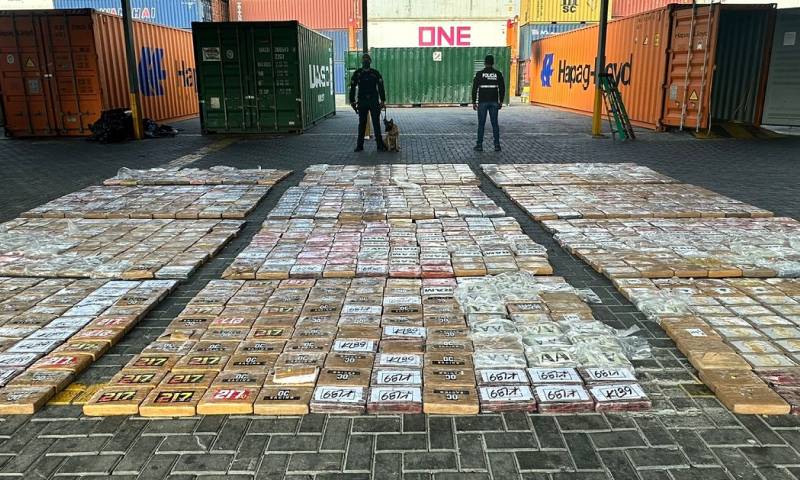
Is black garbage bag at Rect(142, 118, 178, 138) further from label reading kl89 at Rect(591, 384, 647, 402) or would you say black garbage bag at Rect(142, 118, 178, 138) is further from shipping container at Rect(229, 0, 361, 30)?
shipping container at Rect(229, 0, 361, 30)

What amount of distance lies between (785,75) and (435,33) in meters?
22.3

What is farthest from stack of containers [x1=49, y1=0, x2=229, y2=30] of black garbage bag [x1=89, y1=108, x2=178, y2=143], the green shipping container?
black garbage bag [x1=89, y1=108, x2=178, y2=143]

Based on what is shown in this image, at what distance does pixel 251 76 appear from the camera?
16578 millimetres

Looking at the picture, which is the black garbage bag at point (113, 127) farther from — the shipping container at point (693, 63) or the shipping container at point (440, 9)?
the shipping container at point (440, 9)

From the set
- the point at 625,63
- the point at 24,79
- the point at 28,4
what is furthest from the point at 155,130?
the point at 28,4

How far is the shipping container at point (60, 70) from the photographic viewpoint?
15.8m

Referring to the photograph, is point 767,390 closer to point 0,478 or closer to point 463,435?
point 463,435

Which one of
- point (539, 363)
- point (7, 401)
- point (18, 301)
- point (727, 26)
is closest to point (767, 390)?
point (539, 363)

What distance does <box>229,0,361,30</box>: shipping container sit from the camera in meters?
39.7

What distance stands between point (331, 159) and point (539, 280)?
26.8 feet

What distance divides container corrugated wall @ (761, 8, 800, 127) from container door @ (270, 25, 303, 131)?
12767mm

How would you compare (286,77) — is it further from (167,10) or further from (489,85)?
(167,10)

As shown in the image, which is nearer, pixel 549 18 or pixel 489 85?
pixel 489 85

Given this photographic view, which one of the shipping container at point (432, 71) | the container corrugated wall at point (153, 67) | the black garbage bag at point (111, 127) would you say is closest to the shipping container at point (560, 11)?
the shipping container at point (432, 71)
